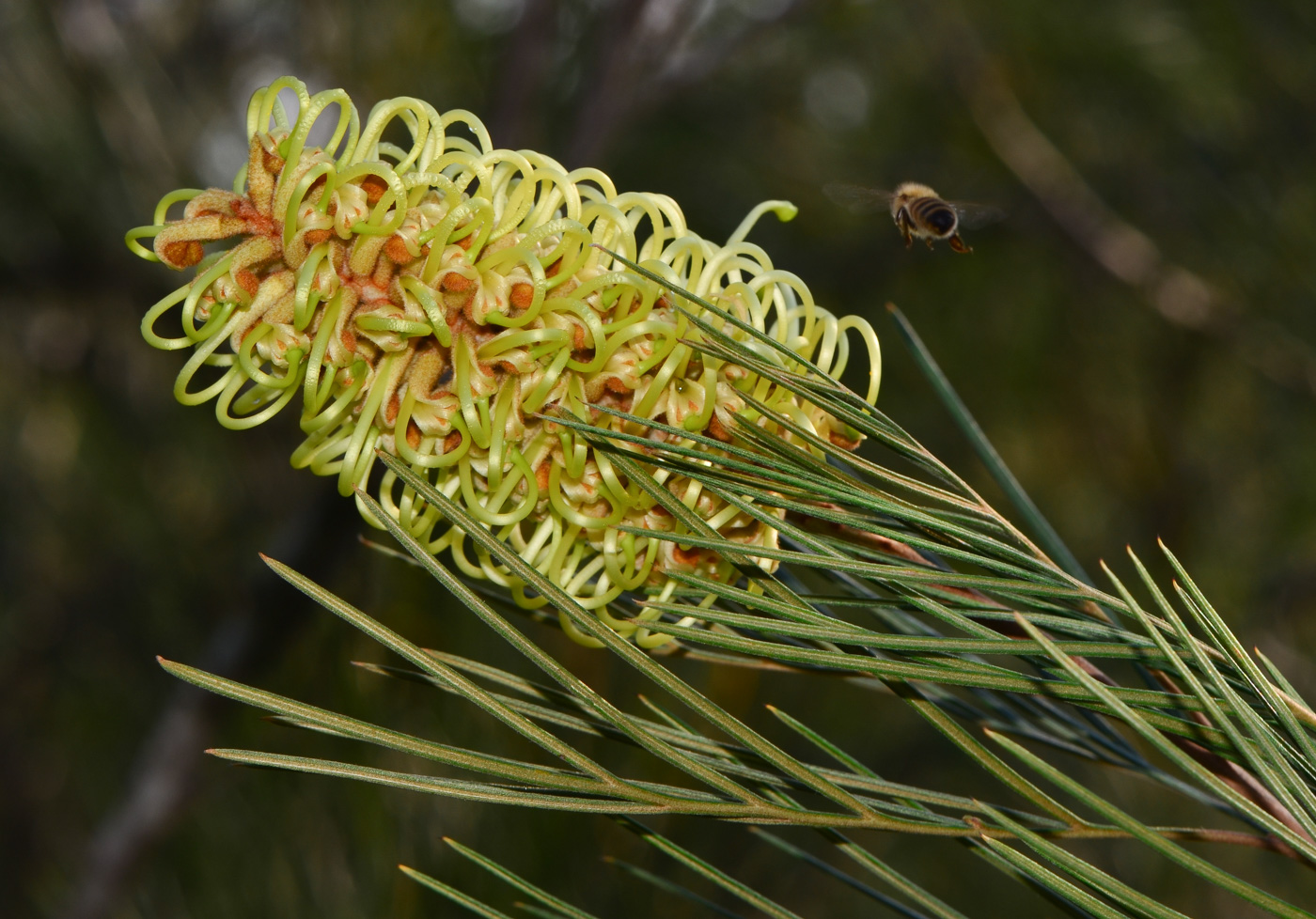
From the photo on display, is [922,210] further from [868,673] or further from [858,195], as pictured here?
[868,673]

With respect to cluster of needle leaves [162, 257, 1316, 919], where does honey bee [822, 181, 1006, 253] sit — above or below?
above

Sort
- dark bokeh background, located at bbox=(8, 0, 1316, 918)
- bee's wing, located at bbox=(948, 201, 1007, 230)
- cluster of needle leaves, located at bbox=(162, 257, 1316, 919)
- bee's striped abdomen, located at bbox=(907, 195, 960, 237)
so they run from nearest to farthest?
cluster of needle leaves, located at bbox=(162, 257, 1316, 919), bee's striped abdomen, located at bbox=(907, 195, 960, 237), bee's wing, located at bbox=(948, 201, 1007, 230), dark bokeh background, located at bbox=(8, 0, 1316, 918)

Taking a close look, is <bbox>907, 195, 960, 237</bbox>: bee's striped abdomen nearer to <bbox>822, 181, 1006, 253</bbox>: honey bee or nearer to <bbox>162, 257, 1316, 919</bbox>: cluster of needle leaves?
<bbox>822, 181, 1006, 253</bbox>: honey bee

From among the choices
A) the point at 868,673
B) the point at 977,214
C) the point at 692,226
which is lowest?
the point at 868,673

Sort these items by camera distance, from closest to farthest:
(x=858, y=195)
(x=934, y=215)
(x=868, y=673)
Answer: (x=868, y=673)
(x=934, y=215)
(x=858, y=195)

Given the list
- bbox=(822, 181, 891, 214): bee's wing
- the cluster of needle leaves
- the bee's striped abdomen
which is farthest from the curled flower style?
bbox=(822, 181, 891, 214): bee's wing

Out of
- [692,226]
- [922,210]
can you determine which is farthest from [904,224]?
[692,226]

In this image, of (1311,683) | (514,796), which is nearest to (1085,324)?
(1311,683)
